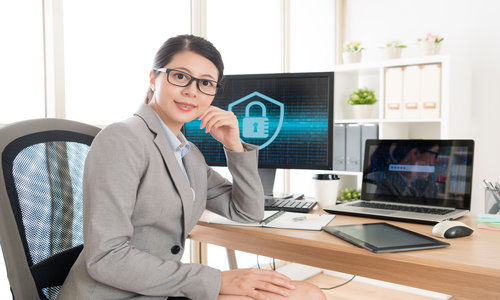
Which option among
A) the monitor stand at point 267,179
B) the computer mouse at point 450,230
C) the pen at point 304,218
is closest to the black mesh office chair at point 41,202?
the pen at point 304,218

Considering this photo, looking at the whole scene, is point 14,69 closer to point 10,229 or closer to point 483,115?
point 10,229

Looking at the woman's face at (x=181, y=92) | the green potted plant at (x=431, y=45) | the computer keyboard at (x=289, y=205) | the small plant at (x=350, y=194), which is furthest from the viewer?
the small plant at (x=350, y=194)

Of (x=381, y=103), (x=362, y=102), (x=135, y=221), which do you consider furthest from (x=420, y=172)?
(x=362, y=102)

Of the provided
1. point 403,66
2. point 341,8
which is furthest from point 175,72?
point 341,8

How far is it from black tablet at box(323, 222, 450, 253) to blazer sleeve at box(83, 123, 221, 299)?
0.38 meters

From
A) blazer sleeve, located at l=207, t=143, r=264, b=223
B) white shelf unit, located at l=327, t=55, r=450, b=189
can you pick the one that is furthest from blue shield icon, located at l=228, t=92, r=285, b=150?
white shelf unit, located at l=327, t=55, r=450, b=189

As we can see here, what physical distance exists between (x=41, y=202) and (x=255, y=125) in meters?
0.90

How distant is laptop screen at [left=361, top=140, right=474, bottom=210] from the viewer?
4.48ft

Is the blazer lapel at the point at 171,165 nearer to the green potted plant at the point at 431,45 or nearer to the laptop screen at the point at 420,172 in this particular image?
the laptop screen at the point at 420,172

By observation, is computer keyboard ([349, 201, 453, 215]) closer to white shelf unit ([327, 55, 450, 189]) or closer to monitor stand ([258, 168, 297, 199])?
monitor stand ([258, 168, 297, 199])

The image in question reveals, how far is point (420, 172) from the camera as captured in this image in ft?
4.71

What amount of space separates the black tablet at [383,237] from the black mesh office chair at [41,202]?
2.31 ft

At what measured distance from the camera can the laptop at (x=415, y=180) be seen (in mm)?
1345

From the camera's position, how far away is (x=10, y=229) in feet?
2.73
